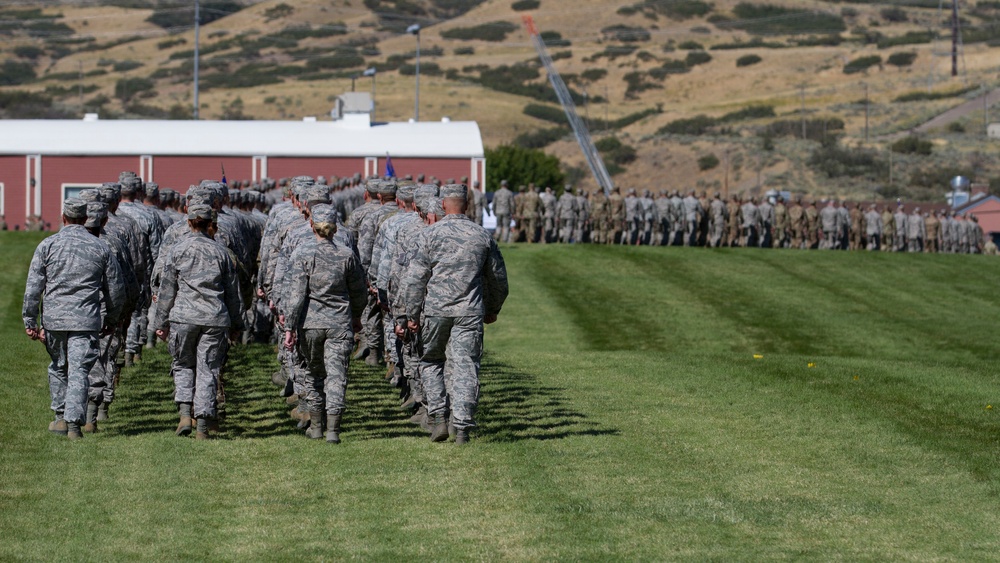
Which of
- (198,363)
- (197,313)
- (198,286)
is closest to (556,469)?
(198,363)

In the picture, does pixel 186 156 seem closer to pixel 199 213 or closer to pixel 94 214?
pixel 94 214

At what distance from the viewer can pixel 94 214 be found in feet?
40.8

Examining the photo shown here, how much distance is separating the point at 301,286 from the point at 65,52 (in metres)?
143

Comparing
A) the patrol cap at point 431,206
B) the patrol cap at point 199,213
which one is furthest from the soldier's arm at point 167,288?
the patrol cap at point 431,206

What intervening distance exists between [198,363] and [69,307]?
1.11m

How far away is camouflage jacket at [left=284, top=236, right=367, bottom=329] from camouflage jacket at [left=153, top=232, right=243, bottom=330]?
0.56 m

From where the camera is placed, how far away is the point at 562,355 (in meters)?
19.8

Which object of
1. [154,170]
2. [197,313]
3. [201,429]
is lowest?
[201,429]

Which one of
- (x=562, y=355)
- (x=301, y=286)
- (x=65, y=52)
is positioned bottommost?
(x=562, y=355)

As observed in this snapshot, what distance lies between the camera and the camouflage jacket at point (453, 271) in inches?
472

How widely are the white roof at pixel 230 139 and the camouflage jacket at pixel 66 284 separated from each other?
3277 centimetres

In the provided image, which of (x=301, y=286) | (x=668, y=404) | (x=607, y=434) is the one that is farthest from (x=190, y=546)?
(x=668, y=404)

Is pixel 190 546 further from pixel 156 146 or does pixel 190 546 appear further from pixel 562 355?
pixel 156 146

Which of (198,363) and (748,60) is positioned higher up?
(748,60)
